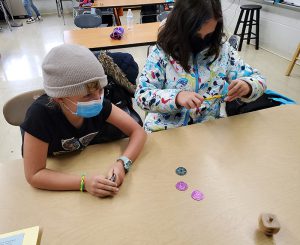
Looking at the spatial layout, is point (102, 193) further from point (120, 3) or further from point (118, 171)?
point (120, 3)

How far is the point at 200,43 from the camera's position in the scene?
117 cm

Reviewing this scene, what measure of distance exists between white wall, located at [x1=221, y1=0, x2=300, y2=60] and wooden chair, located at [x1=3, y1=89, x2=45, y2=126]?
10.4 ft

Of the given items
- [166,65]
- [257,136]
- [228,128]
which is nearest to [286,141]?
[257,136]

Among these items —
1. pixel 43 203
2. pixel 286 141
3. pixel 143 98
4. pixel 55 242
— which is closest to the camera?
pixel 55 242

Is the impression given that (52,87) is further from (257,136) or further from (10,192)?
(257,136)

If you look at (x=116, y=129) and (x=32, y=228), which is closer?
(x=32, y=228)

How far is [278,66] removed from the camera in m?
3.63

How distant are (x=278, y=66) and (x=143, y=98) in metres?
3.13

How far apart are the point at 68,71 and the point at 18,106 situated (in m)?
0.56

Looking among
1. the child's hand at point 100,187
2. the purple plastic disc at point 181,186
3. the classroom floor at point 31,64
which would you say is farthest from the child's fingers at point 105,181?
the classroom floor at point 31,64

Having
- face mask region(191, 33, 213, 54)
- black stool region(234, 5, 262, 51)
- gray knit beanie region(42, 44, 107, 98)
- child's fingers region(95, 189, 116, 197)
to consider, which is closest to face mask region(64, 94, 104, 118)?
gray knit beanie region(42, 44, 107, 98)

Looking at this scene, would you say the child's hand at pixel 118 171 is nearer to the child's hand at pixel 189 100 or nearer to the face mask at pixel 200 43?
the child's hand at pixel 189 100

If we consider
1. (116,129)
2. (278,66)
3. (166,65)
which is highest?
(166,65)

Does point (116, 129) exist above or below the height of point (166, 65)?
below
